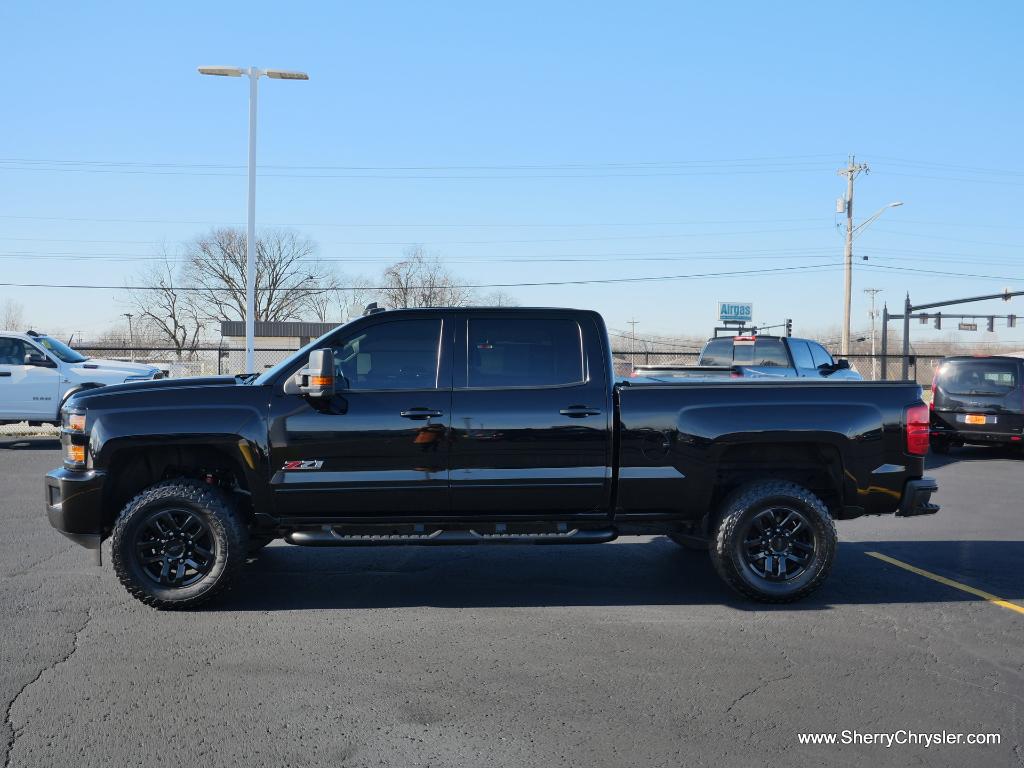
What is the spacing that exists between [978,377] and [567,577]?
11916 mm

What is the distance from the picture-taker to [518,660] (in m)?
4.91

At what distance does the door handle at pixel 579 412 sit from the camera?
19.6 feet

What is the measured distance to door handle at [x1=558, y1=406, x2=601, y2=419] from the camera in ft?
19.6

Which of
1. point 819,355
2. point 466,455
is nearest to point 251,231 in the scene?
point 819,355

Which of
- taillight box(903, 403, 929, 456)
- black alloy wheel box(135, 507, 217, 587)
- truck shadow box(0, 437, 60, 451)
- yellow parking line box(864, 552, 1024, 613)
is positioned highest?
taillight box(903, 403, 929, 456)

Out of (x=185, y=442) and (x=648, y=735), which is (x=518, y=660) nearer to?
(x=648, y=735)

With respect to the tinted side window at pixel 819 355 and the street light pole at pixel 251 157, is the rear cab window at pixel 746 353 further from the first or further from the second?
the street light pole at pixel 251 157

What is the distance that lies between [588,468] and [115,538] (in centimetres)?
307

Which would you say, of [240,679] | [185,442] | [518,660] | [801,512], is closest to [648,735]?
[518,660]

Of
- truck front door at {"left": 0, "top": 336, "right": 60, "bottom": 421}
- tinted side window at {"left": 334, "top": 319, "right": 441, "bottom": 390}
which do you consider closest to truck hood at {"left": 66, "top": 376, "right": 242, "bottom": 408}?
tinted side window at {"left": 334, "top": 319, "right": 441, "bottom": 390}

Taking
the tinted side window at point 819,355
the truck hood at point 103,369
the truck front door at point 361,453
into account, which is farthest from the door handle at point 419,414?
the tinted side window at point 819,355

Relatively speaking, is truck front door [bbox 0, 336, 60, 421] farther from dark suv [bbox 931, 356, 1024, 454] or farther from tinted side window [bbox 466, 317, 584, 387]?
dark suv [bbox 931, 356, 1024, 454]

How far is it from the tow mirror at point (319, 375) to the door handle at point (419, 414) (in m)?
0.49

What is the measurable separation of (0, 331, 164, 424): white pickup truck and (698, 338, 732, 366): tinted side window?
10.8m
